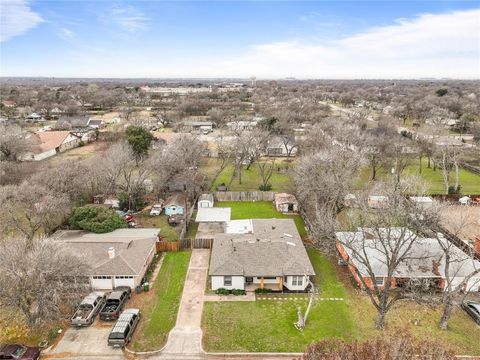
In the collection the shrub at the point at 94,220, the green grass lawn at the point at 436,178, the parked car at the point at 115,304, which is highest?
the shrub at the point at 94,220

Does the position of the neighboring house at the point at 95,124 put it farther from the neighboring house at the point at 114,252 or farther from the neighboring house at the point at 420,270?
the neighboring house at the point at 420,270

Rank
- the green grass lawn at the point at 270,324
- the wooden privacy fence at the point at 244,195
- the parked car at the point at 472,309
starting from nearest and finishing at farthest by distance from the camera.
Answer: the green grass lawn at the point at 270,324
the parked car at the point at 472,309
the wooden privacy fence at the point at 244,195

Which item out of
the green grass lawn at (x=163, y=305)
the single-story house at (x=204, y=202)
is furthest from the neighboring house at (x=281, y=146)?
the green grass lawn at (x=163, y=305)

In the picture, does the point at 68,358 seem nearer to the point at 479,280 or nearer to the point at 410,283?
the point at 410,283

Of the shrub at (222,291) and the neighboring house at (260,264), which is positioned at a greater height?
the neighboring house at (260,264)

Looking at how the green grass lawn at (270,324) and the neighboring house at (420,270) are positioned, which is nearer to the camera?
the green grass lawn at (270,324)

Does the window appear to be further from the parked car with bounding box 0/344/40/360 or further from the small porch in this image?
the parked car with bounding box 0/344/40/360

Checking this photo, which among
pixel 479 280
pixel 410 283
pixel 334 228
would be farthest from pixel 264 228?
pixel 479 280

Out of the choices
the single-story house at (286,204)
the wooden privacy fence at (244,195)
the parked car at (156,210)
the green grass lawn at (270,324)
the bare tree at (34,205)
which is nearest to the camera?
the green grass lawn at (270,324)
